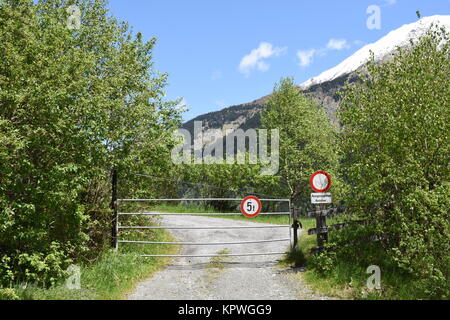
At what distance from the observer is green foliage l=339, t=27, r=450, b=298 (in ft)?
27.0

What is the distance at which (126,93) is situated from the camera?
48.1ft

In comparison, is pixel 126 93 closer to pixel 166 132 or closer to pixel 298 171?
pixel 166 132

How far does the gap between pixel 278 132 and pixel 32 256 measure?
99.1 feet

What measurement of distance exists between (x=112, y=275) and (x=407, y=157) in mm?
7882

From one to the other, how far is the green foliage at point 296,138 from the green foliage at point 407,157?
23.3m

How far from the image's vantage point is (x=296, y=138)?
3684cm

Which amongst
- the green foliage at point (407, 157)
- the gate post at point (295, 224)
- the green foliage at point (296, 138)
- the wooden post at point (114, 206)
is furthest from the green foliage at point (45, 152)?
the green foliage at point (296, 138)

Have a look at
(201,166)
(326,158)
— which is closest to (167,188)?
(201,166)

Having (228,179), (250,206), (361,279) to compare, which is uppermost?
(228,179)

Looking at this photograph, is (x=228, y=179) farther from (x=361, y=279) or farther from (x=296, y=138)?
(x=361, y=279)

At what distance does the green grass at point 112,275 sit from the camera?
818 cm

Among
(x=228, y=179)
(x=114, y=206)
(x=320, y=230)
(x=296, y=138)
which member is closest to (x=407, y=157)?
(x=320, y=230)

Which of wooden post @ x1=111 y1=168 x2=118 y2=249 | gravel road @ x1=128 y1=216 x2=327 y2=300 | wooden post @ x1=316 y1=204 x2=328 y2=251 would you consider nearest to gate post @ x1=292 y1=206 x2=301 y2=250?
gravel road @ x1=128 y1=216 x2=327 y2=300

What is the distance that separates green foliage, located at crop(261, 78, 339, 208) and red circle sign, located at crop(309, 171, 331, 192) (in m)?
23.4
